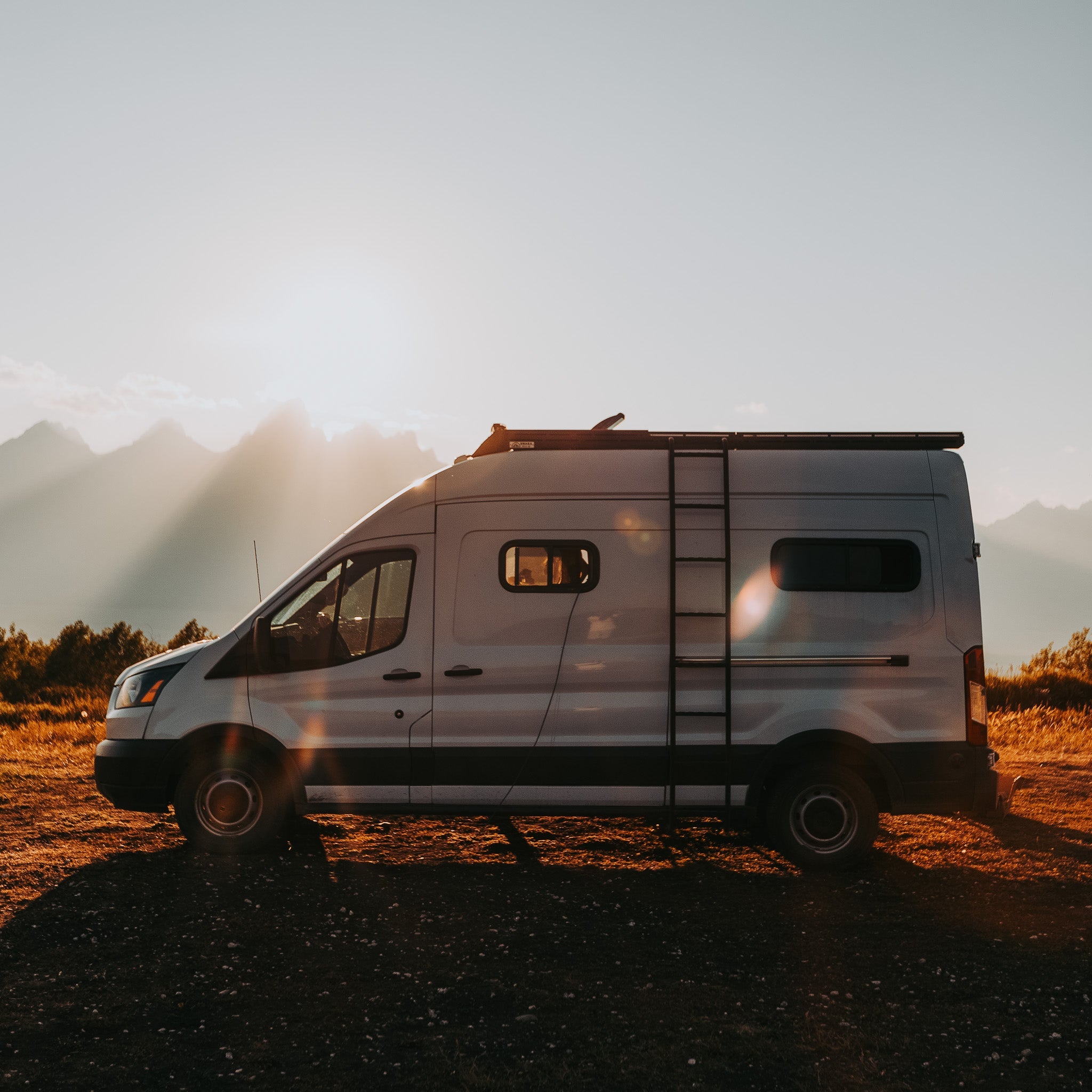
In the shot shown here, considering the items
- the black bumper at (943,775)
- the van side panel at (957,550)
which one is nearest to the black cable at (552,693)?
the black bumper at (943,775)

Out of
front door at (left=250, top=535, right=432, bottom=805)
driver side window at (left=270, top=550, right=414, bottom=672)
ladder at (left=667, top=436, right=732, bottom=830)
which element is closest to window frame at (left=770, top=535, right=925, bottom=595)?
ladder at (left=667, top=436, right=732, bottom=830)

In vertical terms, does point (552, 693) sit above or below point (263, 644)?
below

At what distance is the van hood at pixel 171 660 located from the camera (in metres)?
7.30

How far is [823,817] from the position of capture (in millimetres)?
7074

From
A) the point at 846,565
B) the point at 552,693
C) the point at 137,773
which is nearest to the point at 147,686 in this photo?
the point at 137,773

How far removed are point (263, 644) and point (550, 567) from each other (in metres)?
1.99

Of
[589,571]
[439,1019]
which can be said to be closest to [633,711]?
[589,571]

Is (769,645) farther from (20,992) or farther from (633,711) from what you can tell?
(20,992)

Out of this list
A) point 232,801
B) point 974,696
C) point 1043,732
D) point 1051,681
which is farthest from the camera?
A: point 1051,681

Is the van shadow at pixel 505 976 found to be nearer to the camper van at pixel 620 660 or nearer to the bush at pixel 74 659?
the camper van at pixel 620 660

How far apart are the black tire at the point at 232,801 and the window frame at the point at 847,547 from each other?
11.9ft

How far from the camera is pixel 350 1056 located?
4203 mm

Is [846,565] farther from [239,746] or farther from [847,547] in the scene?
[239,746]

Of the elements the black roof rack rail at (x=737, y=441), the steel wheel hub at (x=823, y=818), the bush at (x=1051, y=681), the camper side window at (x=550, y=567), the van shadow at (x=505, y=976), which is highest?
the black roof rack rail at (x=737, y=441)
